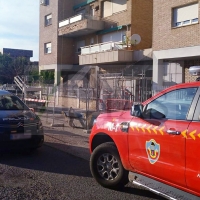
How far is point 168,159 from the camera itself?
4414 mm

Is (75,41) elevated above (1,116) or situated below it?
above

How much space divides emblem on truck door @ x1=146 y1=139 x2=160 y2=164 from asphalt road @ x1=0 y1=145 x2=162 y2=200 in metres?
0.90

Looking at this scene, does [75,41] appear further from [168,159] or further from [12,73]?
[168,159]

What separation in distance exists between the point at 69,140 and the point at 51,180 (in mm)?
4232

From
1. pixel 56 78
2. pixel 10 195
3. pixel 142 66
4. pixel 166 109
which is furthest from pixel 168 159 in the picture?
pixel 56 78

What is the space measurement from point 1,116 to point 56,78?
21.9 metres

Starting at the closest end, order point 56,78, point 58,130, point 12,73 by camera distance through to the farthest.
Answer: point 58,130, point 56,78, point 12,73

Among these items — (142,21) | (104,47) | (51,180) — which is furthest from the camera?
(142,21)

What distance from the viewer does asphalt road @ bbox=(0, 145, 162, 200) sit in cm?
527

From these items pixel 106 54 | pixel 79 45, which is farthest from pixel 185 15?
pixel 79 45

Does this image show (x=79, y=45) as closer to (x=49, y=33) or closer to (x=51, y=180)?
(x=49, y=33)

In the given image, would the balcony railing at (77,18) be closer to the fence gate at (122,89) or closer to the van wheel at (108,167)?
the fence gate at (122,89)

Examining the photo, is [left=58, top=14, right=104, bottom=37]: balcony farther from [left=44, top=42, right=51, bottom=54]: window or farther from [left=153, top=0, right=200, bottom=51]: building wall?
[left=153, top=0, right=200, bottom=51]: building wall

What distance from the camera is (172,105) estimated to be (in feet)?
15.4
